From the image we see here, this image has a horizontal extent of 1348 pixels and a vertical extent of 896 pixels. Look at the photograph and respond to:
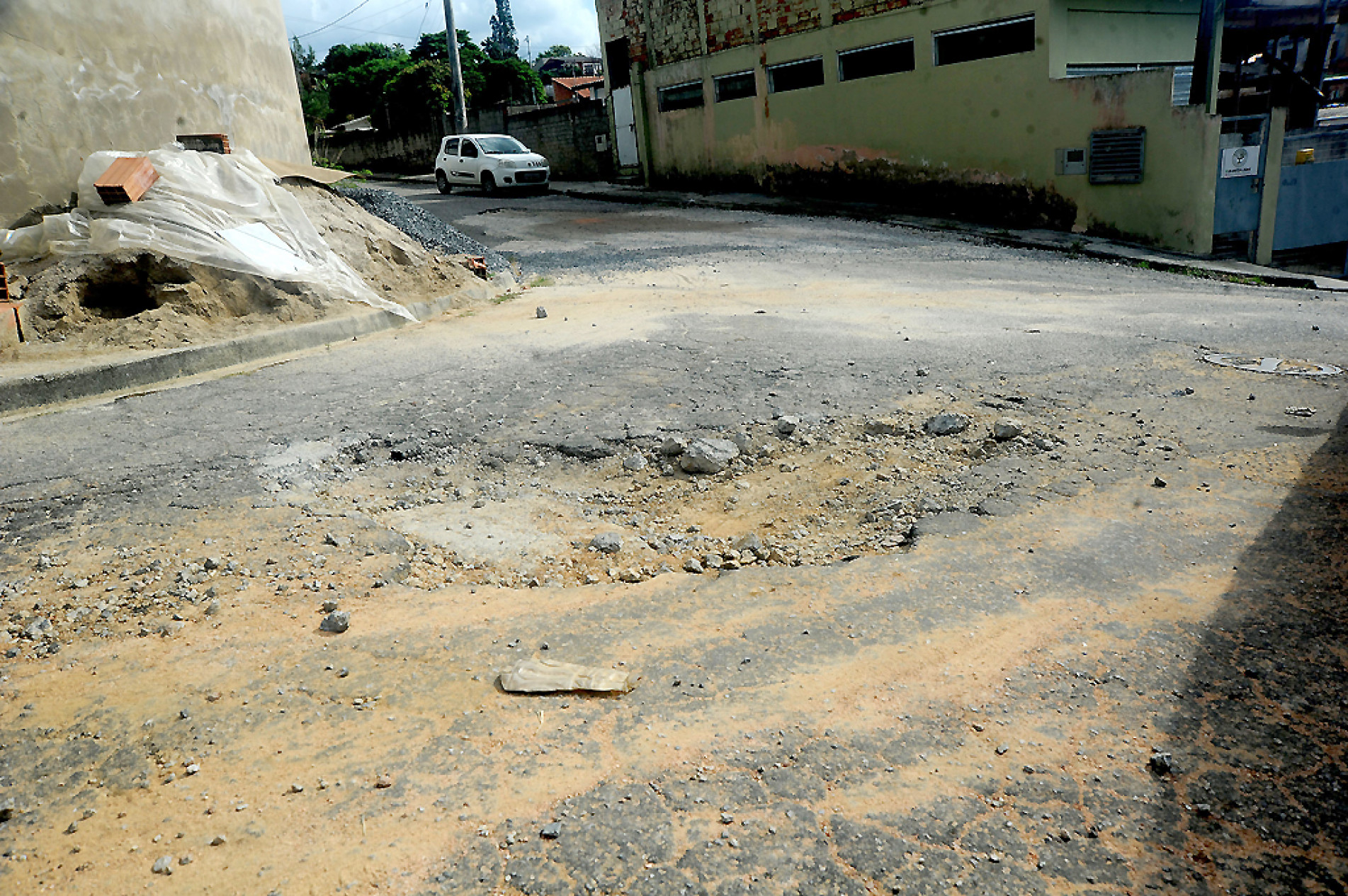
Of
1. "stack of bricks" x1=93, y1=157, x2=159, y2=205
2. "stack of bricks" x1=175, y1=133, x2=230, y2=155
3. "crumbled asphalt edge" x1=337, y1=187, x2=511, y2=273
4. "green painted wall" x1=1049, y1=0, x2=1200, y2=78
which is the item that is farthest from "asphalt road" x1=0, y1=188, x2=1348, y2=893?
"green painted wall" x1=1049, y1=0, x2=1200, y2=78

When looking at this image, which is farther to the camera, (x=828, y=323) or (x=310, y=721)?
(x=828, y=323)

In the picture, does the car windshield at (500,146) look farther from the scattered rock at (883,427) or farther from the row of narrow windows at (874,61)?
the scattered rock at (883,427)

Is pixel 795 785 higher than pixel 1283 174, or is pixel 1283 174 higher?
pixel 1283 174

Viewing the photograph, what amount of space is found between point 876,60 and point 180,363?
13346 mm

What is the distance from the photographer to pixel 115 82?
25.3ft

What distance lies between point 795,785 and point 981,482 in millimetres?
2264

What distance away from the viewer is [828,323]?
727 cm

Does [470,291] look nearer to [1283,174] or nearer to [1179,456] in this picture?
[1179,456]

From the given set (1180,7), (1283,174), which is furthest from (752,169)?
(1283,174)

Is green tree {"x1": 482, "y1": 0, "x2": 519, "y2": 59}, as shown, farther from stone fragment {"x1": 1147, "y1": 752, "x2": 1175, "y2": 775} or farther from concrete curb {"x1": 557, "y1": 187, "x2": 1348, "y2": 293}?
stone fragment {"x1": 1147, "y1": 752, "x2": 1175, "y2": 775}

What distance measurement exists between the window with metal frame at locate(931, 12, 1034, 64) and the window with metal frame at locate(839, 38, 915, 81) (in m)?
0.63

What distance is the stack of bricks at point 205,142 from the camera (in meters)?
8.30

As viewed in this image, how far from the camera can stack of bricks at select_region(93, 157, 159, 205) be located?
7.19m

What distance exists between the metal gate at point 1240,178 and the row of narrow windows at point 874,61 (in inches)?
131
